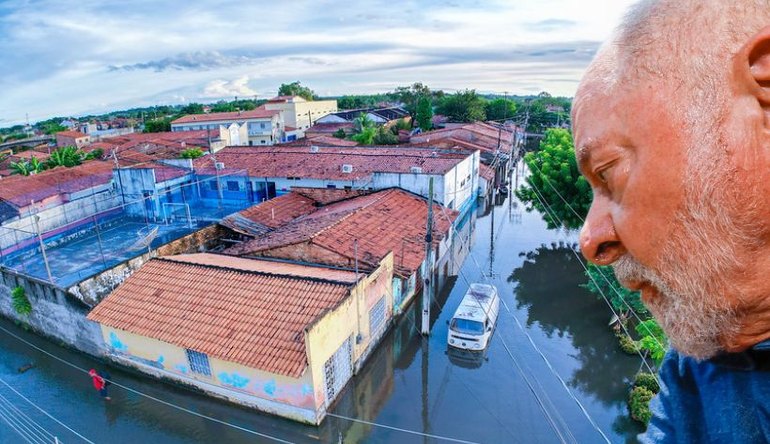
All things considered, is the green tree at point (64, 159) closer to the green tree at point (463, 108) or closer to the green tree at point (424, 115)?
the green tree at point (424, 115)

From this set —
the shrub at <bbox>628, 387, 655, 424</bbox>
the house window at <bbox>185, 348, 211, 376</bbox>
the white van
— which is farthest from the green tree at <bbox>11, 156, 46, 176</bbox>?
the shrub at <bbox>628, 387, 655, 424</bbox>

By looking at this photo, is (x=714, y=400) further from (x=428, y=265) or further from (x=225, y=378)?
(x=225, y=378)

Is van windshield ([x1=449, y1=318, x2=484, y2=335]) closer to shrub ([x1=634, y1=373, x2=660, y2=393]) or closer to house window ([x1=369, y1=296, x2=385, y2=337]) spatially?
house window ([x1=369, y1=296, x2=385, y2=337])

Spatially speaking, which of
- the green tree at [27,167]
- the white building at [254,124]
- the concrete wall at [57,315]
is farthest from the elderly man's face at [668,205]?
the white building at [254,124]

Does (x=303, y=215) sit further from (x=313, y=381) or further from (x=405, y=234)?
(x=313, y=381)

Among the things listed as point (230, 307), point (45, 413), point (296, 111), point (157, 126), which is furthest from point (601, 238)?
point (157, 126)

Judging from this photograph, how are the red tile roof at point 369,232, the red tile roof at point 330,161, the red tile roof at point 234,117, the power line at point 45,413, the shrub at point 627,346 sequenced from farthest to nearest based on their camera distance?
the red tile roof at point 234,117 < the red tile roof at point 330,161 < the red tile roof at point 369,232 < the shrub at point 627,346 < the power line at point 45,413

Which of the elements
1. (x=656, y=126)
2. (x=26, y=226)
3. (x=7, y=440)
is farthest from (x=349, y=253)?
(x=26, y=226)
